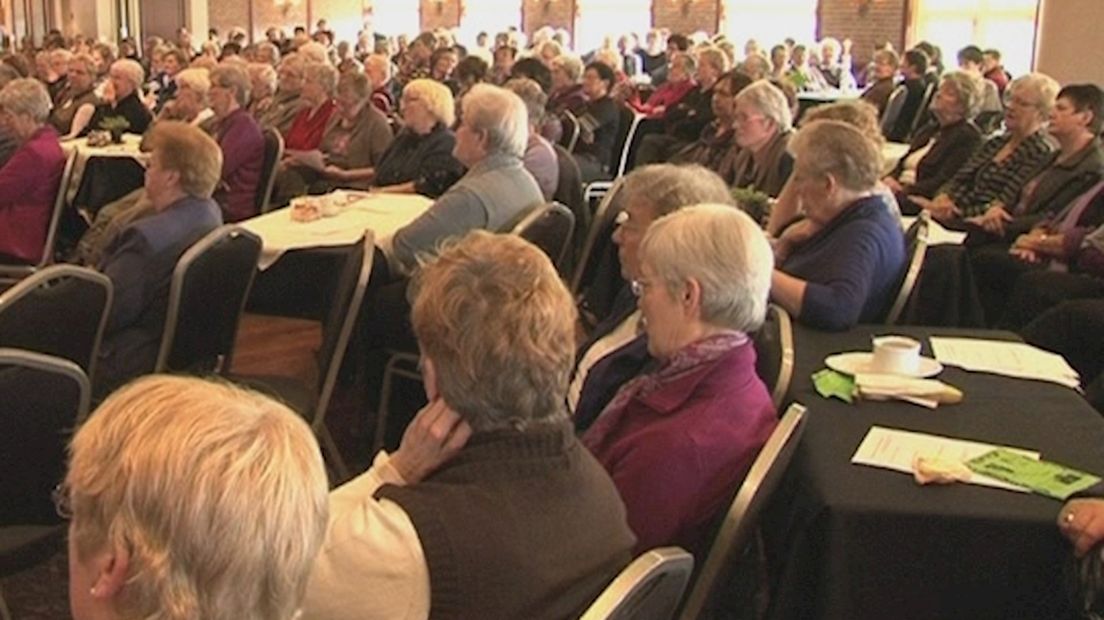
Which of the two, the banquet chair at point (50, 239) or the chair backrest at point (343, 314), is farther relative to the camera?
the banquet chair at point (50, 239)

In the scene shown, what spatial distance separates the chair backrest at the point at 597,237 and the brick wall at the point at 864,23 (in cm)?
1279

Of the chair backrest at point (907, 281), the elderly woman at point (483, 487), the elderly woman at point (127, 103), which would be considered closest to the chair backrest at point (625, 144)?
the elderly woman at point (127, 103)

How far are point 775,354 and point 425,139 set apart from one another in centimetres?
373

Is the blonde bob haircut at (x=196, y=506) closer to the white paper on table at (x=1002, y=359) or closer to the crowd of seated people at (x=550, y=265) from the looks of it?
the crowd of seated people at (x=550, y=265)

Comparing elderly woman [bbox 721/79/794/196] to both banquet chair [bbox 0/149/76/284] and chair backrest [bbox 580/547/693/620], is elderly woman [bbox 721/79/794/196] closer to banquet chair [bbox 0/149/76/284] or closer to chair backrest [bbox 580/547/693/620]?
banquet chair [bbox 0/149/76/284]

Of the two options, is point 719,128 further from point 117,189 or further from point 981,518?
point 981,518

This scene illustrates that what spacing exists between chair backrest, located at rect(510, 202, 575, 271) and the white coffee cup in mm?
1317

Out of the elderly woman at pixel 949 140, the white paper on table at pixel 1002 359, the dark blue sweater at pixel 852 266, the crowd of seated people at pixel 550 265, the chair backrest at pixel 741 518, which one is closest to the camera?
the crowd of seated people at pixel 550 265

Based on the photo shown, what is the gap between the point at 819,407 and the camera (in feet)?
8.86

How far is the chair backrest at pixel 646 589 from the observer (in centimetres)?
141

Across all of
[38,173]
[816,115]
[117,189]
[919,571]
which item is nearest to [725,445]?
[919,571]

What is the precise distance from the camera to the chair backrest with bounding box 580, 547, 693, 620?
1.41 meters

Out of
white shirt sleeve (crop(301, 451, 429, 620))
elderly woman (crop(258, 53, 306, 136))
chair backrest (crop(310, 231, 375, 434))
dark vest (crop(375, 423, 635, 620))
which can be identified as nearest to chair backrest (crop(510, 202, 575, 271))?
chair backrest (crop(310, 231, 375, 434))

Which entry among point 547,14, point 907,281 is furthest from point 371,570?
point 547,14
